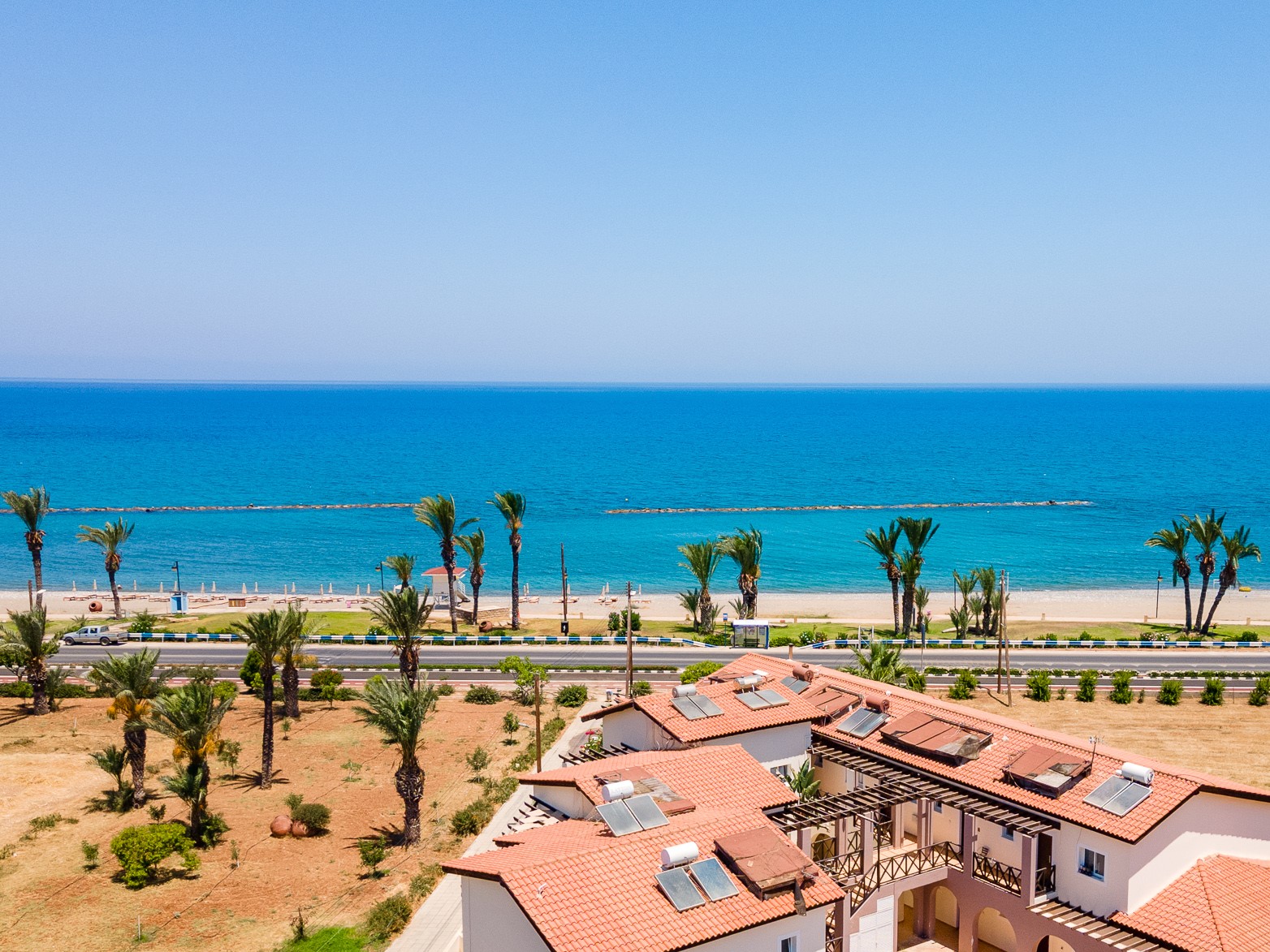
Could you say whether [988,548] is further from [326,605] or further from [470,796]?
[470,796]

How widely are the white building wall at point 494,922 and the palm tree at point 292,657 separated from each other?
21.3 m

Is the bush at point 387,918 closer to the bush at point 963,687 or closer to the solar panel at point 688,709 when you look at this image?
the solar panel at point 688,709

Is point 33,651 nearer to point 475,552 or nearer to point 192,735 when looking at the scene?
point 192,735

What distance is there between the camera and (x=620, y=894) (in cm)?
1873

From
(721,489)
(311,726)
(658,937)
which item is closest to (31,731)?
(311,726)

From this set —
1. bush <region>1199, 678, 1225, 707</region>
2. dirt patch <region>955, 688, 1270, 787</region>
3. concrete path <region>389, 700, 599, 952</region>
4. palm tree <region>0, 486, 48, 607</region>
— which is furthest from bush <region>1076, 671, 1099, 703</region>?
palm tree <region>0, 486, 48, 607</region>

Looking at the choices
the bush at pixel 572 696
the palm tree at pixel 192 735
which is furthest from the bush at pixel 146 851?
the bush at pixel 572 696

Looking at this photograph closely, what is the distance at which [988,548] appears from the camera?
11112cm

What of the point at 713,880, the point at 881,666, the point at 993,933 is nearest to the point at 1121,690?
the point at 881,666

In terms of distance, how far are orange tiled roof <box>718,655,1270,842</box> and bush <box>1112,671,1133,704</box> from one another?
2177 cm

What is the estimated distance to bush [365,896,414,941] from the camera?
82.6ft

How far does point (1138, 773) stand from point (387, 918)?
64.7 ft

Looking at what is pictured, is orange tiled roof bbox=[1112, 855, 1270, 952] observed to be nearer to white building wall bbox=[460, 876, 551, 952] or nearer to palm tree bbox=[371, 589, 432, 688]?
white building wall bbox=[460, 876, 551, 952]

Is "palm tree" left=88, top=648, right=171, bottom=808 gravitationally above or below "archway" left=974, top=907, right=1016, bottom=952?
above
